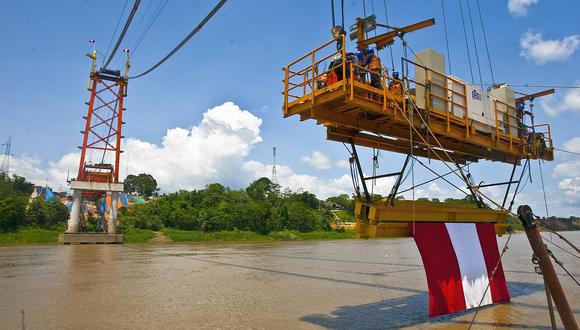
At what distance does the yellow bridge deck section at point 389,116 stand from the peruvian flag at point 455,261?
1.66 meters

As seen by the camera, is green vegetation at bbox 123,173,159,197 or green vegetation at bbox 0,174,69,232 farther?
green vegetation at bbox 123,173,159,197

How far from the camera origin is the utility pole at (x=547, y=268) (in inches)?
171

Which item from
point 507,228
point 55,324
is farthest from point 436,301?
point 55,324

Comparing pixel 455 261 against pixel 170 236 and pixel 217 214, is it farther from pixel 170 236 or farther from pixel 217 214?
pixel 217 214

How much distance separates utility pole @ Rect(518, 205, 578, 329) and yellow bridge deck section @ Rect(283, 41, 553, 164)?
6.41ft

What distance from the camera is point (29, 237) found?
41.7m

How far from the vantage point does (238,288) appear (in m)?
12.0

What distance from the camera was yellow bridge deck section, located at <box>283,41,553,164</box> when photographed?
696cm

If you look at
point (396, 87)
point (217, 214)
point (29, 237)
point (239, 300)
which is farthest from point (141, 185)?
point (396, 87)

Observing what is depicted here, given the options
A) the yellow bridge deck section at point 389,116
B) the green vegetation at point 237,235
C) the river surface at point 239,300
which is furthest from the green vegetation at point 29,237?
the yellow bridge deck section at point 389,116

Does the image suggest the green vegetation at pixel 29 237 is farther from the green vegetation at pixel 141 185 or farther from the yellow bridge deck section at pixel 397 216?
the green vegetation at pixel 141 185

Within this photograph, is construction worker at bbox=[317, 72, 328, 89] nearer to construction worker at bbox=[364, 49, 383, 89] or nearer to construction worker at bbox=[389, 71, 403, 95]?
construction worker at bbox=[364, 49, 383, 89]

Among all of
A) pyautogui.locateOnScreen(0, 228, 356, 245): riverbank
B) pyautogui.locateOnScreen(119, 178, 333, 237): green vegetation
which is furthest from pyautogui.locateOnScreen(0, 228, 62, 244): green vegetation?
pyautogui.locateOnScreen(119, 178, 333, 237): green vegetation

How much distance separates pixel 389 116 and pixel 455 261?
3397mm
